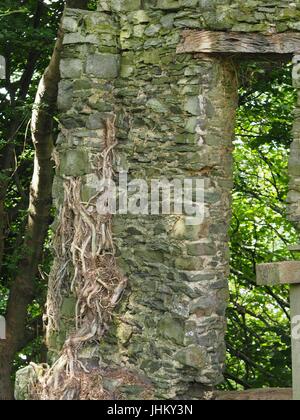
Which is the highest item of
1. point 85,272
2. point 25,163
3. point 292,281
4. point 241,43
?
point 25,163

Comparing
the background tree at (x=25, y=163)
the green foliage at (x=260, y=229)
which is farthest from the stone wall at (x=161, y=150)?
the green foliage at (x=260, y=229)

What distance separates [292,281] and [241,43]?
2141mm

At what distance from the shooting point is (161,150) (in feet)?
20.0

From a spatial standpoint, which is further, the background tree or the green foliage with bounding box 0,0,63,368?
the green foliage with bounding box 0,0,63,368

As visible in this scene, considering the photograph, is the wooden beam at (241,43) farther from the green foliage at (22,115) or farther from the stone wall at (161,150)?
the green foliage at (22,115)

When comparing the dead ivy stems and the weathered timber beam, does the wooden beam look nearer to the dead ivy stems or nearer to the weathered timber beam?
the dead ivy stems

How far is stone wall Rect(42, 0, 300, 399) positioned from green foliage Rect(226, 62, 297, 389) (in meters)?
2.72

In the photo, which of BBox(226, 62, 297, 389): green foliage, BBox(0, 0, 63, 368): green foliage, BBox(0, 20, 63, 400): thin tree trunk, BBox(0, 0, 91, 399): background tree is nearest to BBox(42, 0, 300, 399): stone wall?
BBox(0, 0, 91, 399): background tree

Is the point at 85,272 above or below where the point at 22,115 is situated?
below

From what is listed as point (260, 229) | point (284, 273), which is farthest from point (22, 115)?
point (284, 273)

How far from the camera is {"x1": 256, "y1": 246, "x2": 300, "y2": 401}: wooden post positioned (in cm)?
446

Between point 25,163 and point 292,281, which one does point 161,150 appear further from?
point 25,163

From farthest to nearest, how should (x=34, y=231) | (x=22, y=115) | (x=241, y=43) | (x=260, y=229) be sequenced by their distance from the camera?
(x=260, y=229) < (x=22, y=115) < (x=34, y=231) < (x=241, y=43)

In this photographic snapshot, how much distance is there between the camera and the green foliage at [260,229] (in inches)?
363
